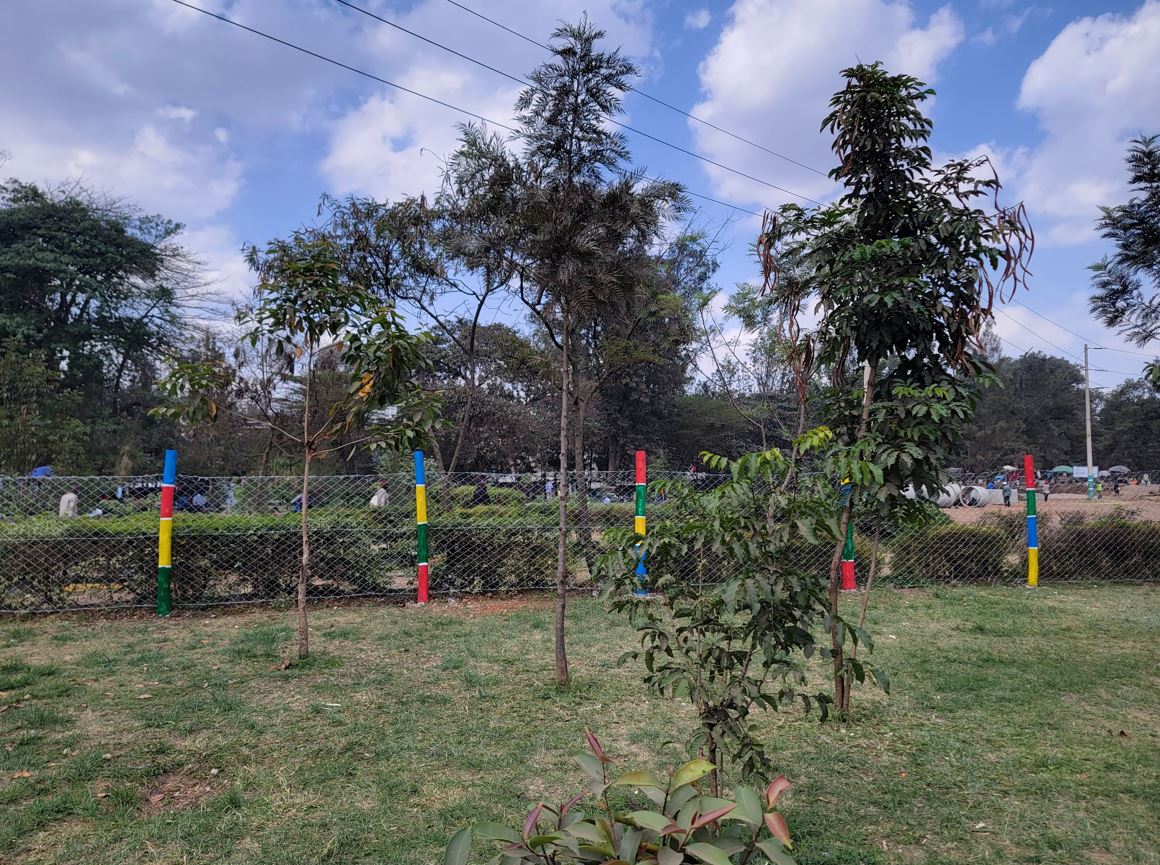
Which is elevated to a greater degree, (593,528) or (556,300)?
(556,300)

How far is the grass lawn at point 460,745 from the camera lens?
97.9 inches

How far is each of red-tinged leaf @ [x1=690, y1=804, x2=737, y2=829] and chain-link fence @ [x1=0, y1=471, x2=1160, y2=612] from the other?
4.10m

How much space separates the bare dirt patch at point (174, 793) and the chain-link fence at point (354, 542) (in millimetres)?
2942

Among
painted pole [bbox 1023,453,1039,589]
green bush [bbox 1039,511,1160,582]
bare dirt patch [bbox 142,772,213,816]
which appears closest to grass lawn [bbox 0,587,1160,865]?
bare dirt patch [bbox 142,772,213,816]

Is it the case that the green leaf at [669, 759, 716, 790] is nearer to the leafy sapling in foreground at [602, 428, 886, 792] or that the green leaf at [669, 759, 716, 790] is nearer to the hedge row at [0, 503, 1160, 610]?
the leafy sapling in foreground at [602, 428, 886, 792]

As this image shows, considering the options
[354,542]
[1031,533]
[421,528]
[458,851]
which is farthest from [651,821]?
[1031,533]

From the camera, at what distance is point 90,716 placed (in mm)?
3660

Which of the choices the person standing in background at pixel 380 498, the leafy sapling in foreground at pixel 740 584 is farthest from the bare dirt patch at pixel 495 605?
the leafy sapling in foreground at pixel 740 584

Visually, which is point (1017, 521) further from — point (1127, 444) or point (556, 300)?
point (1127, 444)

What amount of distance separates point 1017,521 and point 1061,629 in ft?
10.3

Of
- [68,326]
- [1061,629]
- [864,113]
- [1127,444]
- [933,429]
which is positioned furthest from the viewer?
[1127,444]

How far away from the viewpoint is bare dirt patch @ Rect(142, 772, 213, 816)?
271cm

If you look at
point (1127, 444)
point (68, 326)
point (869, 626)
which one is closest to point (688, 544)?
point (869, 626)

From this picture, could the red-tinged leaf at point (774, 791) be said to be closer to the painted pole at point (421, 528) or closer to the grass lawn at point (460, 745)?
the grass lawn at point (460, 745)
